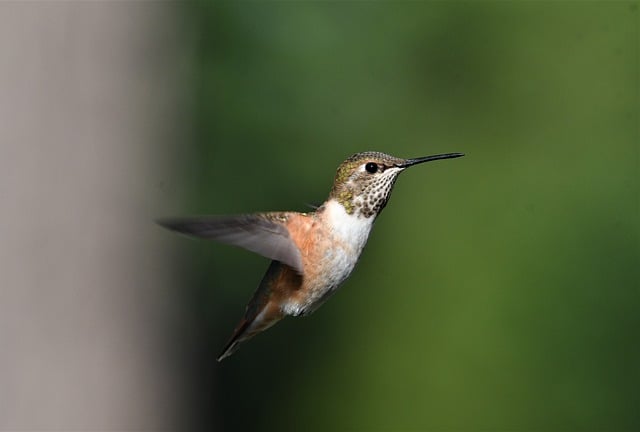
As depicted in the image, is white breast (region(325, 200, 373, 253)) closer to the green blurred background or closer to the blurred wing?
the blurred wing

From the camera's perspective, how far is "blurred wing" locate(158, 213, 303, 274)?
1773 millimetres

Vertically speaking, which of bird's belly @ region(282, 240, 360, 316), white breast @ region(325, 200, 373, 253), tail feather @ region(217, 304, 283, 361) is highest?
white breast @ region(325, 200, 373, 253)

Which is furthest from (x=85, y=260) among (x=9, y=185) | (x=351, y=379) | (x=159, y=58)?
(x=351, y=379)

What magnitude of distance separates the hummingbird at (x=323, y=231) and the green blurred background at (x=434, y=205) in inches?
88.3

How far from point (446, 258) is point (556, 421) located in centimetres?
96

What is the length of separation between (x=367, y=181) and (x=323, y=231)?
16cm

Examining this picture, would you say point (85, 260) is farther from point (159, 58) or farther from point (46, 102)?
point (159, 58)

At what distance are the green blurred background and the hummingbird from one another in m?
2.24

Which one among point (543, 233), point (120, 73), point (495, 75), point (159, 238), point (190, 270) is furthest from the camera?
point (495, 75)

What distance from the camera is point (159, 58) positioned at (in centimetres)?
408

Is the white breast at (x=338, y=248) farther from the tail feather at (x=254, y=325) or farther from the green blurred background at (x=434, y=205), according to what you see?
the green blurred background at (x=434, y=205)

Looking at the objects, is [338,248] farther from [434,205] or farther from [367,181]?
[434,205]

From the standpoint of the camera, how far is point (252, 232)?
6.28 feet

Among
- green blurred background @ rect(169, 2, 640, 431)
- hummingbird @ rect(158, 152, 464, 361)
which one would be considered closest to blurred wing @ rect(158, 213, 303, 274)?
hummingbird @ rect(158, 152, 464, 361)
